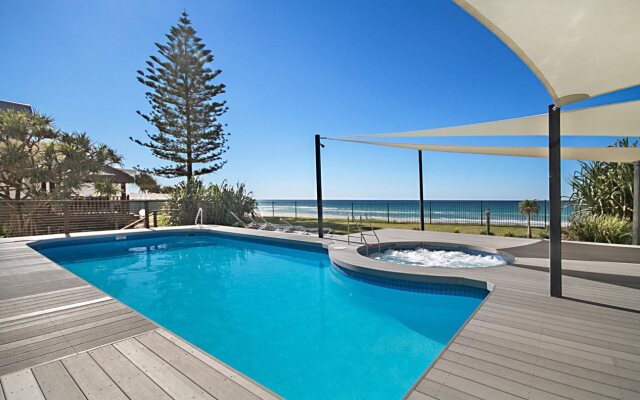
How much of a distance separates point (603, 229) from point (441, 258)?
3.47 meters

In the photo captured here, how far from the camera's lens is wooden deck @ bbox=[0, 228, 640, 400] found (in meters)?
1.59

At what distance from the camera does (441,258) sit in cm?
575

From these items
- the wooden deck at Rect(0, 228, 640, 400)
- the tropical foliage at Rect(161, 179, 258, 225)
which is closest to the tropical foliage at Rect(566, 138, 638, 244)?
the wooden deck at Rect(0, 228, 640, 400)

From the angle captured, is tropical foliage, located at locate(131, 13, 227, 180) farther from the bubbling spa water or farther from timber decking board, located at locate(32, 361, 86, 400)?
timber decking board, located at locate(32, 361, 86, 400)

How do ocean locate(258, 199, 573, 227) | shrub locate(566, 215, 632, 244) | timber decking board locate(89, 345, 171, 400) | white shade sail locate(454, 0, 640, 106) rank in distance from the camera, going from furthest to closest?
ocean locate(258, 199, 573, 227) < shrub locate(566, 215, 632, 244) < white shade sail locate(454, 0, 640, 106) < timber decking board locate(89, 345, 171, 400)

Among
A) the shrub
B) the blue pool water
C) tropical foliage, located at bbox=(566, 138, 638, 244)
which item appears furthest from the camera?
tropical foliage, located at bbox=(566, 138, 638, 244)

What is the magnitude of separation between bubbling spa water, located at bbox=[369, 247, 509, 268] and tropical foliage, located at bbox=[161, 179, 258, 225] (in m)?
7.14

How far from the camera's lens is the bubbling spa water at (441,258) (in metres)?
5.30

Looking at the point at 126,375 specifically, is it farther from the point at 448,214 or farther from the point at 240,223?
the point at 448,214

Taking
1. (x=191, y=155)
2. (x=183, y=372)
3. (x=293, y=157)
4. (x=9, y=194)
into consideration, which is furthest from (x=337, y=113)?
(x=9, y=194)

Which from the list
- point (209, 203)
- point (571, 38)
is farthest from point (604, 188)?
point (209, 203)

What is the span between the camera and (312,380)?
2.45m

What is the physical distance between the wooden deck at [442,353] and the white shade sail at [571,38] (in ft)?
6.38

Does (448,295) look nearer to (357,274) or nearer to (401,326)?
(401,326)
